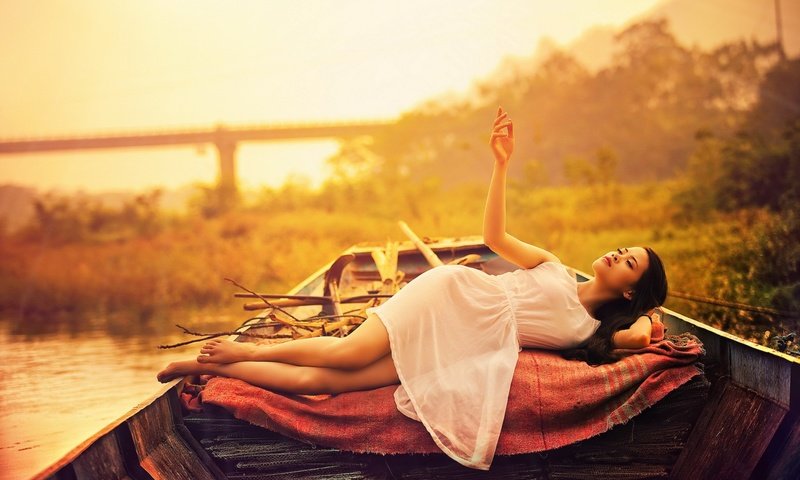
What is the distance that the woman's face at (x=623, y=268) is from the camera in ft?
9.16

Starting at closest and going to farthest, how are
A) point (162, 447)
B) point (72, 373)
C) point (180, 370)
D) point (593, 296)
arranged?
1. point (162, 447)
2. point (180, 370)
3. point (593, 296)
4. point (72, 373)

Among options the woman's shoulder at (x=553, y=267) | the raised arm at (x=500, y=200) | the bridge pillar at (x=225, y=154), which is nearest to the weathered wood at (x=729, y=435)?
the woman's shoulder at (x=553, y=267)

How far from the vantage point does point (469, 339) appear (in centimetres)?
265

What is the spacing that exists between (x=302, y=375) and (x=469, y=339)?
1.96 ft

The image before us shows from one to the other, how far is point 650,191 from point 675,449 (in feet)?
43.6

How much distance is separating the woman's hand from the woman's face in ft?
1.72

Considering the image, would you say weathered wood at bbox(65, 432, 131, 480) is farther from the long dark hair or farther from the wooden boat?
the long dark hair

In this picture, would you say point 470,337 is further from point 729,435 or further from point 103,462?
point 103,462

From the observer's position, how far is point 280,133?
25.4 metres

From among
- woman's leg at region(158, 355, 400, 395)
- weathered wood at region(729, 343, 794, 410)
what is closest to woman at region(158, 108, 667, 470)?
woman's leg at region(158, 355, 400, 395)

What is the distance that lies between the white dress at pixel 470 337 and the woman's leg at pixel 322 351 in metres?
0.05

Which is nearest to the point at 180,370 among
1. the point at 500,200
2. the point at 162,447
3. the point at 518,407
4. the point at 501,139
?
the point at 162,447

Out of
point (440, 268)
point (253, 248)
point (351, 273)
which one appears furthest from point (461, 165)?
point (440, 268)

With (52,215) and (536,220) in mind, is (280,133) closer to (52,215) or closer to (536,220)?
(52,215)
